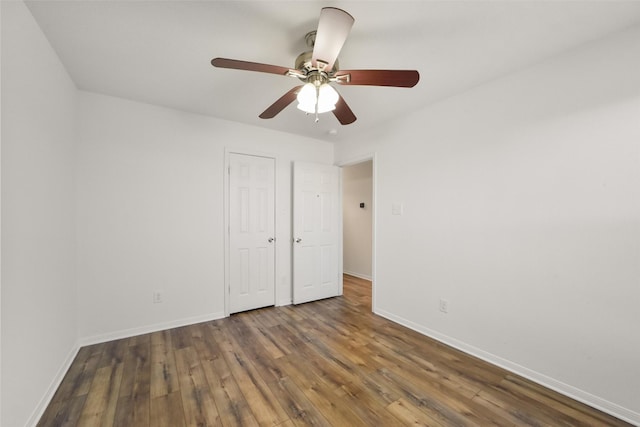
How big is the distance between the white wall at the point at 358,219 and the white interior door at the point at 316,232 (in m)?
1.36

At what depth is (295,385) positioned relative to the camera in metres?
1.92

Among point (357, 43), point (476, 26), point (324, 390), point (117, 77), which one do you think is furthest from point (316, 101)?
point (324, 390)

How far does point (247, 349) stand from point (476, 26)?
308cm

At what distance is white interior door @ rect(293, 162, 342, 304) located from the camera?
12.2 ft

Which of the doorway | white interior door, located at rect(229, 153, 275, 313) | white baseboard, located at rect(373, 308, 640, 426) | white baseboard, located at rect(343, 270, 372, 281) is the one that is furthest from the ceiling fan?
white baseboard, located at rect(343, 270, 372, 281)

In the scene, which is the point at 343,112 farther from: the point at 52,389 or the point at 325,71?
the point at 52,389

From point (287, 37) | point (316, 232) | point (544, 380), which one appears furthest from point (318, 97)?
point (544, 380)

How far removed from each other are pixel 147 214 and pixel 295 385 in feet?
7.49

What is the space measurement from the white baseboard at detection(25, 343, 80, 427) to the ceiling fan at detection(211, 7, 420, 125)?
2346 millimetres

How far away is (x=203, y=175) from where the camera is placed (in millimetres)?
3115

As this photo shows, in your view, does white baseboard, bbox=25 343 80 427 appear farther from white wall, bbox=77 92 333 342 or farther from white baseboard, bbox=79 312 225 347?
white wall, bbox=77 92 333 342

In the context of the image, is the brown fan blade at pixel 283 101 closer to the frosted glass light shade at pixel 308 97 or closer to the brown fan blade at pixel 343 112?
the frosted glass light shade at pixel 308 97

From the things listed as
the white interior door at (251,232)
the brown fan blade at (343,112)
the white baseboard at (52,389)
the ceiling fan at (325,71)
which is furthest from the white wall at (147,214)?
the brown fan blade at (343,112)

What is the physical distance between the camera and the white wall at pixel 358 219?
5.32 m
